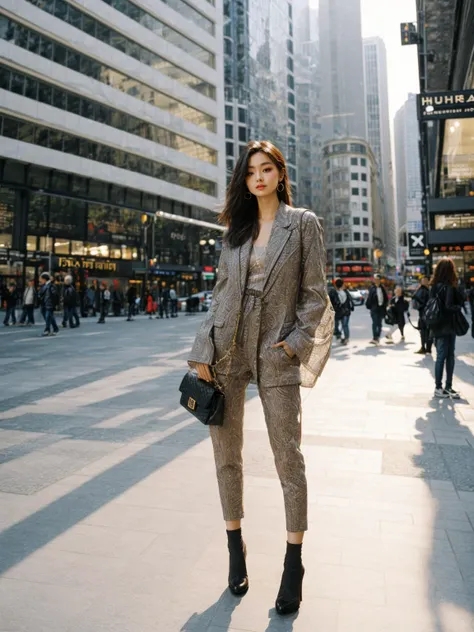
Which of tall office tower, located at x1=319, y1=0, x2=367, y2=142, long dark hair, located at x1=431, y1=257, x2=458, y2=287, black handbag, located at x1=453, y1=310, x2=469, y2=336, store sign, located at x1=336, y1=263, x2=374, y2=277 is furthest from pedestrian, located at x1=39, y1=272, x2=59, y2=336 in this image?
tall office tower, located at x1=319, y1=0, x2=367, y2=142

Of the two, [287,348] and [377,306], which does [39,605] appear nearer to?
[287,348]

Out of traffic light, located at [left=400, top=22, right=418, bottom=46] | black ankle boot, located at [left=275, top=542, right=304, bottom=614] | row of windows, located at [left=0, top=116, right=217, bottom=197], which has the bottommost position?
black ankle boot, located at [left=275, top=542, right=304, bottom=614]

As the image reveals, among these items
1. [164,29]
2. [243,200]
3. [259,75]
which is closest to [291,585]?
[243,200]

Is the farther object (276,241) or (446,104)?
(446,104)

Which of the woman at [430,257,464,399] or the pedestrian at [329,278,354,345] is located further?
the pedestrian at [329,278,354,345]

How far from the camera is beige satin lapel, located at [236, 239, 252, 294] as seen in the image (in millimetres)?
2123

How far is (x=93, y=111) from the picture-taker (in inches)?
1344

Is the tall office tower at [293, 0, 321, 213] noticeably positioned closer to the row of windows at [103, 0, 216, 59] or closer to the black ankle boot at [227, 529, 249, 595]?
the row of windows at [103, 0, 216, 59]

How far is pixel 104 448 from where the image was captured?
4.15 m

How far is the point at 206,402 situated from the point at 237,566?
2.41 feet

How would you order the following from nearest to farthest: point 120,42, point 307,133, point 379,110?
point 120,42, point 307,133, point 379,110

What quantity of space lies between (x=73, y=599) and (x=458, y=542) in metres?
1.89

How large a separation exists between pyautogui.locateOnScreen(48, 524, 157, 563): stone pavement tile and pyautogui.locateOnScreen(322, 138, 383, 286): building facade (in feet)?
329

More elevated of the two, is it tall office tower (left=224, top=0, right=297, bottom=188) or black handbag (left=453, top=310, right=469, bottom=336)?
tall office tower (left=224, top=0, right=297, bottom=188)
